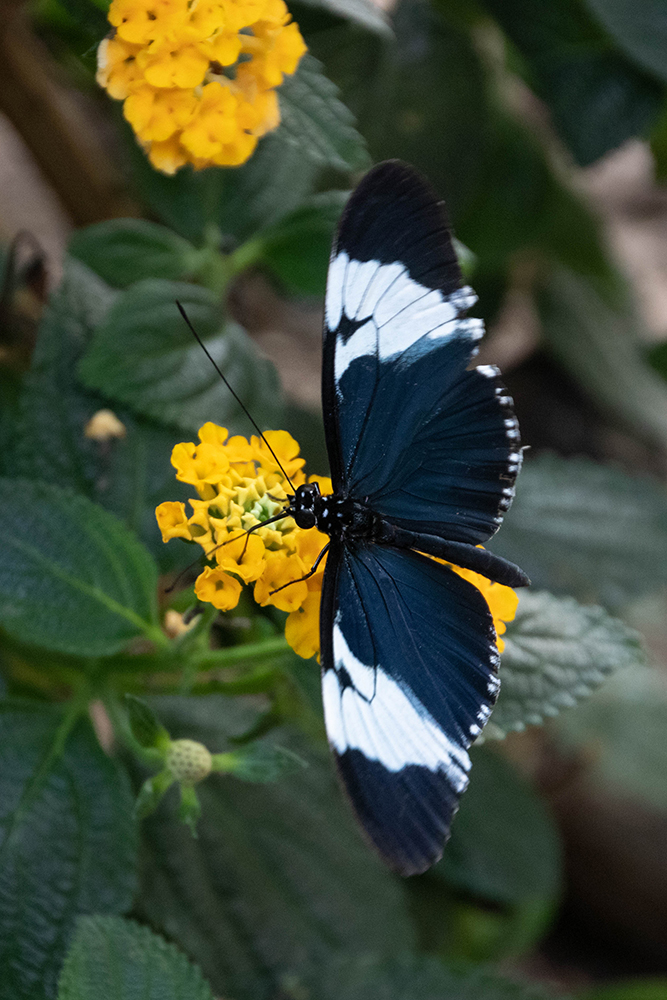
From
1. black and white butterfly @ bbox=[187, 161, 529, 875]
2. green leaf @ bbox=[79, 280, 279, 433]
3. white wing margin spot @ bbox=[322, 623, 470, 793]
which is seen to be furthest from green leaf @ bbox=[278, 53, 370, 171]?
white wing margin spot @ bbox=[322, 623, 470, 793]

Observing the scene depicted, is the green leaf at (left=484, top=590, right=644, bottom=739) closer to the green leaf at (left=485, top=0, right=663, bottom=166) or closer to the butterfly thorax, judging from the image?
the butterfly thorax

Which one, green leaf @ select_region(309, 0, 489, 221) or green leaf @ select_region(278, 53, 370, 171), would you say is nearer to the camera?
green leaf @ select_region(278, 53, 370, 171)

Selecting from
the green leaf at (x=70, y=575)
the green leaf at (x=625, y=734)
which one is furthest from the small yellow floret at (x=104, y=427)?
the green leaf at (x=625, y=734)

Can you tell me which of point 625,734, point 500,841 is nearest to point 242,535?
point 500,841

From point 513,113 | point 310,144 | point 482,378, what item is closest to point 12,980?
point 482,378

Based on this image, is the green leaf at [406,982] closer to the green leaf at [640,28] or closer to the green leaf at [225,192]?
the green leaf at [225,192]

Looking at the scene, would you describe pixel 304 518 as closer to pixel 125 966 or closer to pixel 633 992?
pixel 125 966

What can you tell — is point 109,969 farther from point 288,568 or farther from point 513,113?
point 513,113
